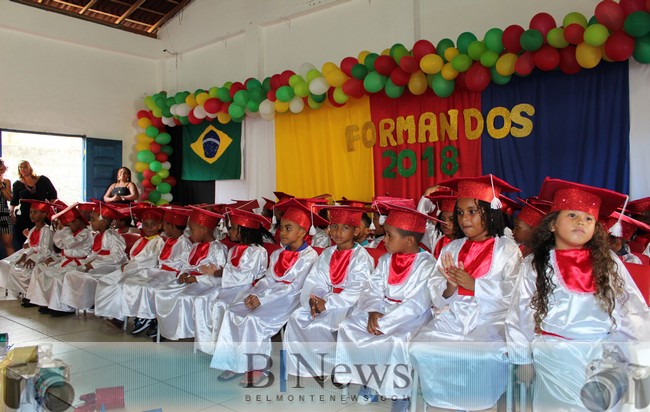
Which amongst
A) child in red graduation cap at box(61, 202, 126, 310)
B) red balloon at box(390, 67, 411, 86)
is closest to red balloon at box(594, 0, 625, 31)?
red balloon at box(390, 67, 411, 86)

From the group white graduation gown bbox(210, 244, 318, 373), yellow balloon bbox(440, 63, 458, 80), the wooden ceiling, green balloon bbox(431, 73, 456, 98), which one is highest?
the wooden ceiling

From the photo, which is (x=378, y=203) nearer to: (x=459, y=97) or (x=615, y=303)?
(x=615, y=303)

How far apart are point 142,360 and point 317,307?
5.63ft

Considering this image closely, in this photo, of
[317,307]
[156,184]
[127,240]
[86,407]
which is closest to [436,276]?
[317,307]

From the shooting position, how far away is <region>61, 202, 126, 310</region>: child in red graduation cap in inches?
213

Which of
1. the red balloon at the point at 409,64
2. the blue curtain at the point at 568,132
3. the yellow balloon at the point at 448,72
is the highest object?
the red balloon at the point at 409,64

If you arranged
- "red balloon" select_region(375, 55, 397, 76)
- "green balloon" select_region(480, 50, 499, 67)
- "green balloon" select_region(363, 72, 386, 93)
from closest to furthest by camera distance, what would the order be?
"green balloon" select_region(480, 50, 499, 67) < "red balloon" select_region(375, 55, 397, 76) < "green balloon" select_region(363, 72, 386, 93)

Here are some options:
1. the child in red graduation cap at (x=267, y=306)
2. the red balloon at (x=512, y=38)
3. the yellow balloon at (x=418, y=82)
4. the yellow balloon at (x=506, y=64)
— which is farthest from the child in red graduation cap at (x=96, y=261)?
the red balloon at (x=512, y=38)

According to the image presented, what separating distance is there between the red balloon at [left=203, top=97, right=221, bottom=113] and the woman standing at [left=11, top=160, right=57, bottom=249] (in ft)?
8.57

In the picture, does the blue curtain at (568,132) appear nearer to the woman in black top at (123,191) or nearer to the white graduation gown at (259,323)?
the white graduation gown at (259,323)

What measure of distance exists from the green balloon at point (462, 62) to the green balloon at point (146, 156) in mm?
6277

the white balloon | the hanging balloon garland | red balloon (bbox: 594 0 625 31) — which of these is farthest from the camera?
the white balloon

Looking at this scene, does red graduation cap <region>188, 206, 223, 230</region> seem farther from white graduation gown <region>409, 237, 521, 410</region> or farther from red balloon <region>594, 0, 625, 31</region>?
red balloon <region>594, 0, 625, 31</region>

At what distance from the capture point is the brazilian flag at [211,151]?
9.10 meters
